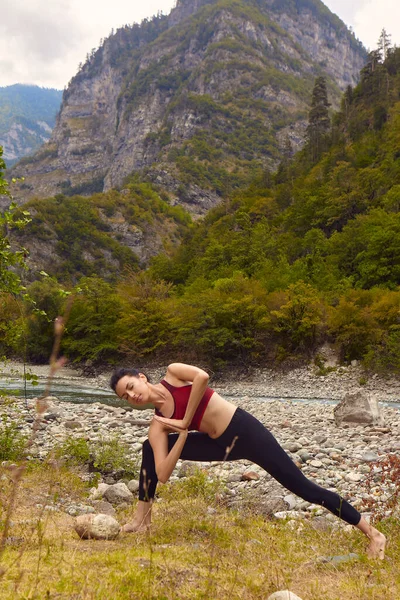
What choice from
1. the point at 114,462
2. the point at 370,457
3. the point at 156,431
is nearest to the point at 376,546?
the point at 156,431

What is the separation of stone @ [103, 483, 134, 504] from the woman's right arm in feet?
8.92

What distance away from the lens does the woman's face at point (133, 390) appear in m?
3.56

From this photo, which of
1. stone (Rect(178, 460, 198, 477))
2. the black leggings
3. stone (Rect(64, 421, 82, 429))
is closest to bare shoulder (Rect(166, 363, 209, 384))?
the black leggings

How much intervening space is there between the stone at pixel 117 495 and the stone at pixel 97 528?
7.14 feet

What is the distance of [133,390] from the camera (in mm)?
3572

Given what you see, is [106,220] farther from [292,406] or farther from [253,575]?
[253,575]

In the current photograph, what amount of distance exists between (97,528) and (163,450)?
0.88 meters

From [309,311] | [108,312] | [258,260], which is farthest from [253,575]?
[258,260]

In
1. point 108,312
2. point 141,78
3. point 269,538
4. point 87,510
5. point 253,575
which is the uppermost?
point 141,78

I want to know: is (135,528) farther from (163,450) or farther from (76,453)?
(76,453)

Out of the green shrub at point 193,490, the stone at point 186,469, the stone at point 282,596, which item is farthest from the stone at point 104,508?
the stone at point 282,596

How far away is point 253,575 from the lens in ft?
9.64

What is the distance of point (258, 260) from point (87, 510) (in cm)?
4665

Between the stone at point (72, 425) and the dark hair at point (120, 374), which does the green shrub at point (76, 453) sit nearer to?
the stone at point (72, 425)
